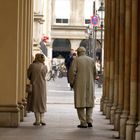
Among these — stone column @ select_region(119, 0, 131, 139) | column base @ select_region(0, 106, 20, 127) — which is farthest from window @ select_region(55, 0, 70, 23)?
stone column @ select_region(119, 0, 131, 139)

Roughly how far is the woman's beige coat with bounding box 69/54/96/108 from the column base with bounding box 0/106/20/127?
1.48 metres

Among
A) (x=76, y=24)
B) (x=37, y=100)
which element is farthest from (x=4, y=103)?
(x=76, y=24)

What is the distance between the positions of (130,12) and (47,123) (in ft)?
15.4

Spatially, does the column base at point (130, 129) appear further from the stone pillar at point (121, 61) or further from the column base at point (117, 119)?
the stone pillar at point (121, 61)

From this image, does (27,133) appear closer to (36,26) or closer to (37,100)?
(37,100)

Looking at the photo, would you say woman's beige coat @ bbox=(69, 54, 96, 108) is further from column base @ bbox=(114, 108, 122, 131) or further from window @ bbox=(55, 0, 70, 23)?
window @ bbox=(55, 0, 70, 23)

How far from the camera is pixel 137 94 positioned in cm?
1384

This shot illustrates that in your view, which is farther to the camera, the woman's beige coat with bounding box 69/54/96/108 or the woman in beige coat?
the woman in beige coat

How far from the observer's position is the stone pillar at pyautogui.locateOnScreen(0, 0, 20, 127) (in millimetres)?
16812

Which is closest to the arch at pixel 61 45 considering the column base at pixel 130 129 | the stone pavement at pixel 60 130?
the stone pavement at pixel 60 130

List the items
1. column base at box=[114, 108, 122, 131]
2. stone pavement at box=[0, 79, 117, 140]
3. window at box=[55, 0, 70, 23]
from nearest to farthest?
1. stone pavement at box=[0, 79, 117, 140]
2. column base at box=[114, 108, 122, 131]
3. window at box=[55, 0, 70, 23]

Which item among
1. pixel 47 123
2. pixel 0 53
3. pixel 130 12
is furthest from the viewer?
pixel 47 123

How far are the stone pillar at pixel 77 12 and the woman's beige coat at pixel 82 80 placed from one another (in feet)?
249

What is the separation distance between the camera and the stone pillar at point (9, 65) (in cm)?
1681
